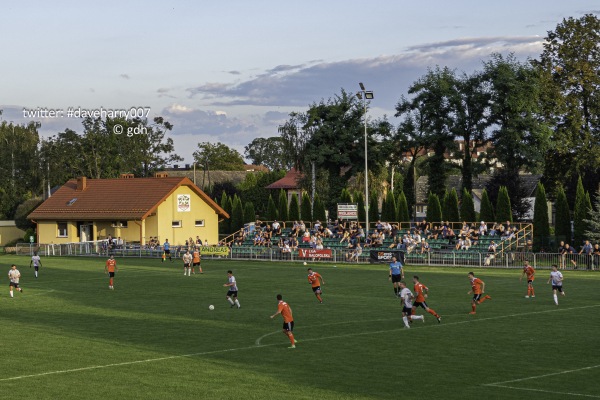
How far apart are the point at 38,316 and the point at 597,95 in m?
54.6

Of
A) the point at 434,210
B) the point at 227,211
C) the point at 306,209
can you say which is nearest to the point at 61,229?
the point at 227,211

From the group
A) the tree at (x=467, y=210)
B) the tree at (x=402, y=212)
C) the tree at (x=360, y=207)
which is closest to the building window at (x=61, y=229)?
the tree at (x=360, y=207)

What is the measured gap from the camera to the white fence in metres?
56.5

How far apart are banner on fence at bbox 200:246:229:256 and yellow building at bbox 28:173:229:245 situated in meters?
12.1

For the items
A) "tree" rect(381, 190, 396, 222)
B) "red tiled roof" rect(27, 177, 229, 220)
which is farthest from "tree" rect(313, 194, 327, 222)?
"red tiled roof" rect(27, 177, 229, 220)

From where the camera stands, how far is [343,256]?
65500 millimetres

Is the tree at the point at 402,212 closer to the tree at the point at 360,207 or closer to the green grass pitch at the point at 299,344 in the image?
the tree at the point at 360,207

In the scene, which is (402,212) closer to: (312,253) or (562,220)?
(312,253)

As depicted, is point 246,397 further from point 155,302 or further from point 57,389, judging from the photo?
point 155,302

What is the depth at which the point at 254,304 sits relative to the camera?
38.9m

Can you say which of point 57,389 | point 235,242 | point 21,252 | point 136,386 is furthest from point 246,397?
point 21,252

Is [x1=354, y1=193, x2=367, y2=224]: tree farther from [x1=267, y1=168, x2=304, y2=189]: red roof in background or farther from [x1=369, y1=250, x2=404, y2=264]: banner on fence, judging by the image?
[x1=267, y1=168, x2=304, y2=189]: red roof in background

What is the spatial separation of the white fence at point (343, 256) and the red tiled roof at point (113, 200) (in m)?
5.51

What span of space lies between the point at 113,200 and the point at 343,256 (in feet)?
102
